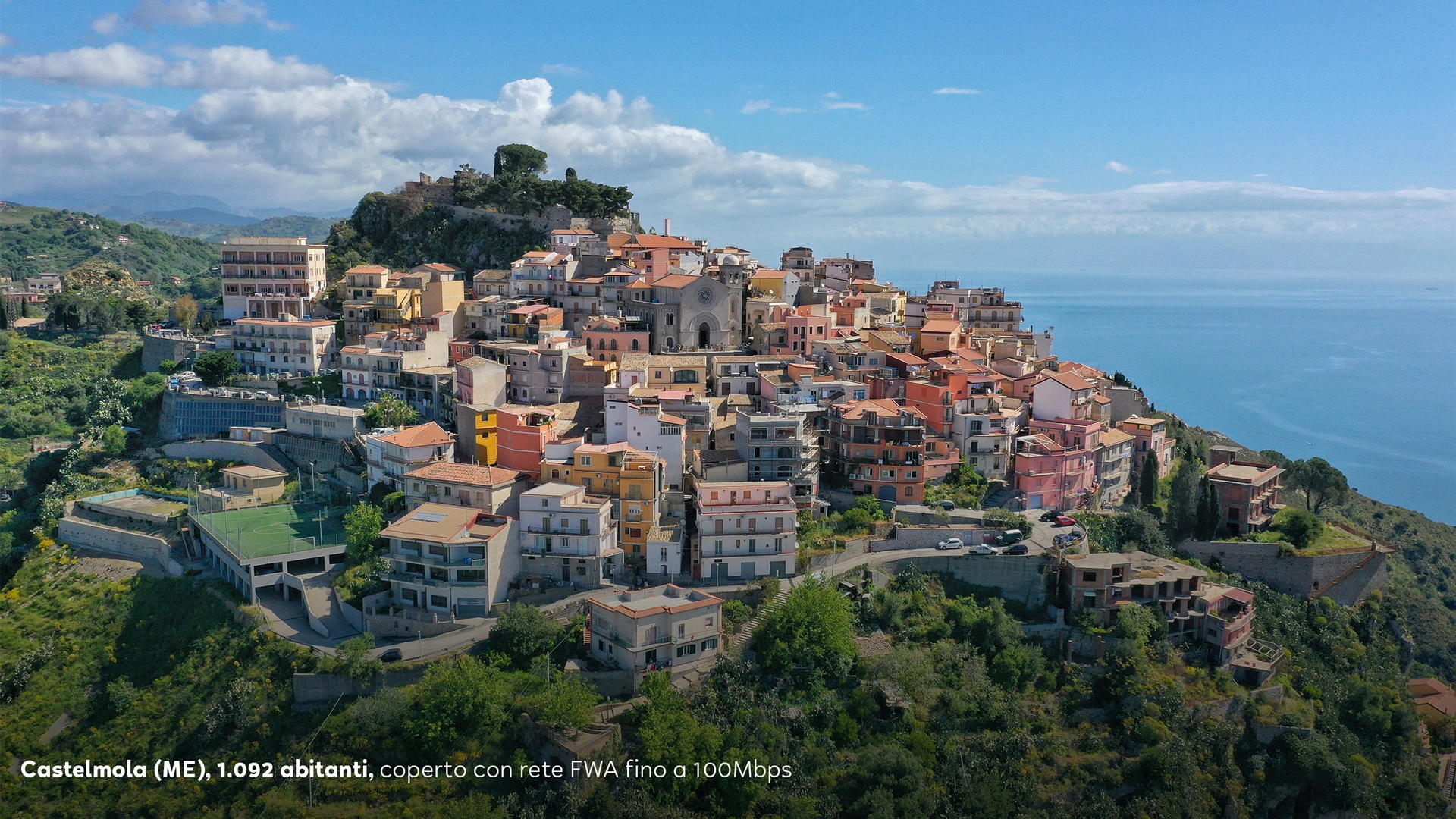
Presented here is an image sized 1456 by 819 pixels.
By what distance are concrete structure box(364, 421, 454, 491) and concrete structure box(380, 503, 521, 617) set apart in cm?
419

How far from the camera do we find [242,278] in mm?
46188

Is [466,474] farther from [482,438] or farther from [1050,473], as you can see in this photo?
[1050,473]

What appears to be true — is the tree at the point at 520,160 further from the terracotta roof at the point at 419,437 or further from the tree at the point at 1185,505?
the tree at the point at 1185,505

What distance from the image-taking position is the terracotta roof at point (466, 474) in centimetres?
2808

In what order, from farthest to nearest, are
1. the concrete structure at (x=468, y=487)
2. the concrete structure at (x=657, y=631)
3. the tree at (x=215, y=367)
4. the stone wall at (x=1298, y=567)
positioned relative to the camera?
the tree at (x=215, y=367)
the stone wall at (x=1298, y=567)
the concrete structure at (x=468, y=487)
the concrete structure at (x=657, y=631)

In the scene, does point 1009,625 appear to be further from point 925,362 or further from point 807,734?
point 925,362

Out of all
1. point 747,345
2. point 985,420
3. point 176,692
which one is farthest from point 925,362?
point 176,692

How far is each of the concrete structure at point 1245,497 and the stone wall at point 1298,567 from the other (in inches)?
63.6

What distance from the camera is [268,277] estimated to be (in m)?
46.3

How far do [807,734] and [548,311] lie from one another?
76.7ft

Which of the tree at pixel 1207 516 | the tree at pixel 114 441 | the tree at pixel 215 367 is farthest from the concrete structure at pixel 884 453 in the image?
the tree at pixel 114 441

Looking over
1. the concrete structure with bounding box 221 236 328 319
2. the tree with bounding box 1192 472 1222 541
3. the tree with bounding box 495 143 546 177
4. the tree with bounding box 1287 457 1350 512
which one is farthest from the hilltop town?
the tree with bounding box 495 143 546 177

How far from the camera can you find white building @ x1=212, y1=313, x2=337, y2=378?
40.8 metres

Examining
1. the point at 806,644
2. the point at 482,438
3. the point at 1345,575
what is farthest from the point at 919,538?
the point at 1345,575
